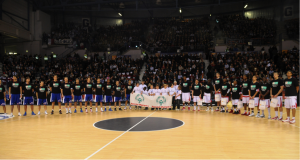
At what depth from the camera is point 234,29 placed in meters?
32.4

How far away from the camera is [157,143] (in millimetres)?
6688

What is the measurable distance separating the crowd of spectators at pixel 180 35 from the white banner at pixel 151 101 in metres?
14.6

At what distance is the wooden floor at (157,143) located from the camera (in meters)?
5.55

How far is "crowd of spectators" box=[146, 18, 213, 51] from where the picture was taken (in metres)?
29.3

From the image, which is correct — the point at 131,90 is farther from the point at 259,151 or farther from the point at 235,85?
the point at 259,151

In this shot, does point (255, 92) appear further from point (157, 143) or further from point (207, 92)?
point (157, 143)

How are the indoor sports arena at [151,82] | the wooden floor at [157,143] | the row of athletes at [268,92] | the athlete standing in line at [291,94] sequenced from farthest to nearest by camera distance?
the row of athletes at [268,92] → the athlete standing in line at [291,94] → the indoor sports arena at [151,82] → the wooden floor at [157,143]

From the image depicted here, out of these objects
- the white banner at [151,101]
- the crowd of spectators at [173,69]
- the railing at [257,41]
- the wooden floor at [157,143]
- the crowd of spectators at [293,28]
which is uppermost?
the crowd of spectators at [293,28]

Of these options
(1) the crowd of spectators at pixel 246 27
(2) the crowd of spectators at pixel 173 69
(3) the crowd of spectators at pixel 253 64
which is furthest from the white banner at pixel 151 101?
(1) the crowd of spectators at pixel 246 27

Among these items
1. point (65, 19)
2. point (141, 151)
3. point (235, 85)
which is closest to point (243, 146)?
point (141, 151)

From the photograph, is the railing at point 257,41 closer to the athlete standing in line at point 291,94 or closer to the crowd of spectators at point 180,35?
the crowd of spectators at point 180,35

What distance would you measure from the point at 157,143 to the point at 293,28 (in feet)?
98.5

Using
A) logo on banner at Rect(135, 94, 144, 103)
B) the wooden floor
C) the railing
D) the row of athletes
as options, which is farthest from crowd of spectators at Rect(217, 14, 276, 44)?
the wooden floor

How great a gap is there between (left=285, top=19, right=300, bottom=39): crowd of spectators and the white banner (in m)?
21.1
